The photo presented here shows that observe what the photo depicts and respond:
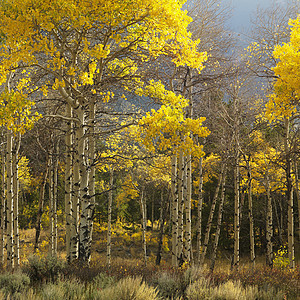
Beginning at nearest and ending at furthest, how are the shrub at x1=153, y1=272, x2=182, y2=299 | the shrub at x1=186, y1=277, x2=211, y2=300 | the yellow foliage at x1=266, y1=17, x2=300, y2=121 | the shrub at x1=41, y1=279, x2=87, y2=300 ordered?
the shrub at x1=41, y1=279, x2=87, y2=300
the shrub at x1=186, y1=277, x2=211, y2=300
the shrub at x1=153, y1=272, x2=182, y2=299
the yellow foliage at x1=266, y1=17, x2=300, y2=121

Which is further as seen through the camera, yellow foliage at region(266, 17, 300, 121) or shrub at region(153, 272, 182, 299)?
yellow foliage at region(266, 17, 300, 121)

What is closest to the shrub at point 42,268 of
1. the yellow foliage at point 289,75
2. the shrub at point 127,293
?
the shrub at point 127,293

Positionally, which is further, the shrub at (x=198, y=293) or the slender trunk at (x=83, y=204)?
the slender trunk at (x=83, y=204)

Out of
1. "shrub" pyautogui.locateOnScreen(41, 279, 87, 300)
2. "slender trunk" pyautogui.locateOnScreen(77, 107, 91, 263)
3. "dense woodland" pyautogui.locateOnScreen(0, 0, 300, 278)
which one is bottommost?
"shrub" pyautogui.locateOnScreen(41, 279, 87, 300)

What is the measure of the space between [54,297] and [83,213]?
2.27m

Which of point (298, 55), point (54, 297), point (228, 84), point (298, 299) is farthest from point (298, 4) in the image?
point (54, 297)

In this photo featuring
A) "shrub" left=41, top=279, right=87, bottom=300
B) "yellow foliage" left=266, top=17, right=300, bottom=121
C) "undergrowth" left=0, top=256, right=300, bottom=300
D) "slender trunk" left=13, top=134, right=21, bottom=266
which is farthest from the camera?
"slender trunk" left=13, top=134, right=21, bottom=266

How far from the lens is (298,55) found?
6328 mm

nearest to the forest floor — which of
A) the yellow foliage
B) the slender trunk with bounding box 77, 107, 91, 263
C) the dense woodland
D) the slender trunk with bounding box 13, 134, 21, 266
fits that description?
the slender trunk with bounding box 77, 107, 91, 263

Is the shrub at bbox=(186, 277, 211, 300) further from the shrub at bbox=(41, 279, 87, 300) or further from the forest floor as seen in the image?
the shrub at bbox=(41, 279, 87, 300)

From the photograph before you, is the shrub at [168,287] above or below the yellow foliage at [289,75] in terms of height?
below

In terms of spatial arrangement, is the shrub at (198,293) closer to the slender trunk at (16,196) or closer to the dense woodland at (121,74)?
the dense woodland at (121,74)

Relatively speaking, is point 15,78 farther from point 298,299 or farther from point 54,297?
point 298,299

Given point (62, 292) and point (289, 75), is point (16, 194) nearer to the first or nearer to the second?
point (62, 292)
